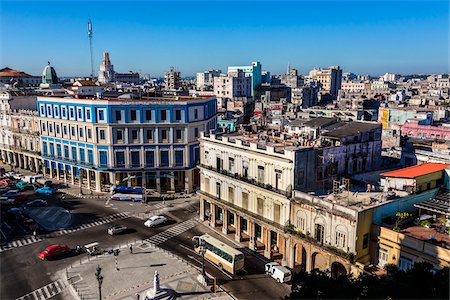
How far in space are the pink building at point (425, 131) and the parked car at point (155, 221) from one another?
61899mm

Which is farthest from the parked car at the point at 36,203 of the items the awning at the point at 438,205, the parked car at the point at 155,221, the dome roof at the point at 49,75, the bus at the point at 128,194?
the dome roof at the point at 49,75

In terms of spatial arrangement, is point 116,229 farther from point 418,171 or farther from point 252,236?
point 418,171

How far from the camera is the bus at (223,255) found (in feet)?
A: 144

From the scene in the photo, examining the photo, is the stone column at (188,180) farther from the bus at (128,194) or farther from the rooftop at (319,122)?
the rooftop at (319,122)

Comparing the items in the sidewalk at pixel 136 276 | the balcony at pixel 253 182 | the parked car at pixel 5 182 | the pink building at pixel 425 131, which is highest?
the pink building at pixel 425 131

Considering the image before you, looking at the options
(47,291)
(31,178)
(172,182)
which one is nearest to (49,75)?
(31,178)

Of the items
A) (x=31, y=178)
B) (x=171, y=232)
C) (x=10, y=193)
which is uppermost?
(x=31, y=178)

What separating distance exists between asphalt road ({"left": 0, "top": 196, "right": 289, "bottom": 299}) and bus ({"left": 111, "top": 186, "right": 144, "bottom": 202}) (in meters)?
4.77

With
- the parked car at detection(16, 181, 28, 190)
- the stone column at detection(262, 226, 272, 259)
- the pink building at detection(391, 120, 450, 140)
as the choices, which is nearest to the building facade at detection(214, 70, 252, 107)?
the pink building at detection(391, 120, 450, 140)

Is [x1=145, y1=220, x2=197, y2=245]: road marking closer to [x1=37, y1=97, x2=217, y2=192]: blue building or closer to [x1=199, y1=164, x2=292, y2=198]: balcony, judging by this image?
[x1=199, y1=164, x2=292, y2=198]: balcony

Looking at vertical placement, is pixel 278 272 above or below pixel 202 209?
below

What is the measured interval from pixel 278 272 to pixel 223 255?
264 inches

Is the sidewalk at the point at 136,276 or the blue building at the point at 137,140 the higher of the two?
the blue building at the point at 137,140

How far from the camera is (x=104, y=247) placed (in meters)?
51.1
